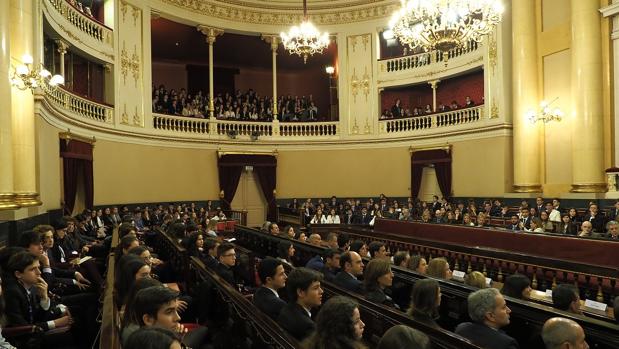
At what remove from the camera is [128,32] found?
14.5 meters

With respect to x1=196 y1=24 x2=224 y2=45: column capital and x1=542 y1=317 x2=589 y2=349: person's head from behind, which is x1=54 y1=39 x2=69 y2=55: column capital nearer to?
x1=196 y1=24 x2=224 y2=45: column capital

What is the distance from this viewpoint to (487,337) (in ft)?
9.46

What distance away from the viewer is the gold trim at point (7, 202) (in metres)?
6.58

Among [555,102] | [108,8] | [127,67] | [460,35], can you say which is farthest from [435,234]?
[108,8]

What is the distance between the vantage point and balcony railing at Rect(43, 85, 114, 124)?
35.6 feet

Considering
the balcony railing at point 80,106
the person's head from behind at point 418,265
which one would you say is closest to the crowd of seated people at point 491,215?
the person's head from behind at point 418,265

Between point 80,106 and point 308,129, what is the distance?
27.0ft

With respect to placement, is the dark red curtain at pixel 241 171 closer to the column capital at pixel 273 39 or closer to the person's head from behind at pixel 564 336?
the column capital at pixel 273 39

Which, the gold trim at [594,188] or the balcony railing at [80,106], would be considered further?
the gold trim at [594,188]

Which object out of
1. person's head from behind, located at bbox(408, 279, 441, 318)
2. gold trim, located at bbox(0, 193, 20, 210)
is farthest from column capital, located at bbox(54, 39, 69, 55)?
person's head from behind, located at bbox(408, 279, 441, 318)

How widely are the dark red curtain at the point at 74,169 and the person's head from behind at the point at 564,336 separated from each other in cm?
1083

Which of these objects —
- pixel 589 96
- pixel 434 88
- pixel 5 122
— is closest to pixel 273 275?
pixel 5 122

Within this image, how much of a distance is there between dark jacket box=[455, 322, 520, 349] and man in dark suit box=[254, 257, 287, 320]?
4.28 feet

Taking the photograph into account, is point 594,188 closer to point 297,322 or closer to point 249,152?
point 249,152
